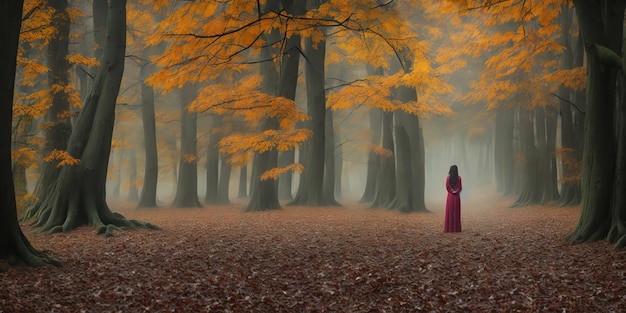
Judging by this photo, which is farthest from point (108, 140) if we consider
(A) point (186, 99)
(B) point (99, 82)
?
(A) point (186, 99)

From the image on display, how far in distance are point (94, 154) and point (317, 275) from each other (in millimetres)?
7804

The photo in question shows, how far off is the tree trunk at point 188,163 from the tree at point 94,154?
10.7 metres

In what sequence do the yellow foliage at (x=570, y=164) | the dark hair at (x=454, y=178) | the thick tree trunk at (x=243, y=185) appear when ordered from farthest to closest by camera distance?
the thick tree trunk at (x=243, y=185)
the yellow foliage at (x=570, y=164)
the dark hair at (x=454, y=178)

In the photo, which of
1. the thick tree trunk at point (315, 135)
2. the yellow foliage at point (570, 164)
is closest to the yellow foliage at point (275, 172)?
the thick tree trunk at point (315, 135)

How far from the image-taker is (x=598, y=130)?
29.9 feet

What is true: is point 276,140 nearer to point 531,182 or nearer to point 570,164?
point 570,164

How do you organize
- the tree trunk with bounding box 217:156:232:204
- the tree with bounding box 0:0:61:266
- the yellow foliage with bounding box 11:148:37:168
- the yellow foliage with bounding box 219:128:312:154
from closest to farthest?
the tree with bounding box 0:0:61:266 < the yellow foliage with bounding box 11:148:37:168 < the yellow foliage with bounding box 219:128:312:154 < the tree trunk with bounding box 217:156:232:204

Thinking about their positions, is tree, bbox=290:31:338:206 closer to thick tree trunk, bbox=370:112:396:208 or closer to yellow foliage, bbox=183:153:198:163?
thick tree trunk, bbox=370:112:396:208

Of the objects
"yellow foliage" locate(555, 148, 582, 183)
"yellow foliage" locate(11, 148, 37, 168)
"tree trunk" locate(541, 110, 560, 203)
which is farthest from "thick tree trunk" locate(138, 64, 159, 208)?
"tree trunk" locate(541, 110, 560, 203)

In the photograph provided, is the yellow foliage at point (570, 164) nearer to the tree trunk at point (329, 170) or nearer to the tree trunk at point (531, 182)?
the tree trunk at point (531, 182)

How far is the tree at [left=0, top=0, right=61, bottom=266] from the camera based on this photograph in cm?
695

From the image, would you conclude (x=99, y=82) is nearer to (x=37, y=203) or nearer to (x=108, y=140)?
(x=108, y=140)

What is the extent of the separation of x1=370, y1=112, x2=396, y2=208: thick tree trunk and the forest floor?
11794 mm

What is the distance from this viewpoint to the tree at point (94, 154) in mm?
11977
